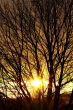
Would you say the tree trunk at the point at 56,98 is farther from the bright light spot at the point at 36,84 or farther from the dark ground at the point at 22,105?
the bright light spot at the point at 36,84

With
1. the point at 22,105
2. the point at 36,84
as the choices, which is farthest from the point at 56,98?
the point at 22,105

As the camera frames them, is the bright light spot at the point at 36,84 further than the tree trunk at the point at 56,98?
Yes

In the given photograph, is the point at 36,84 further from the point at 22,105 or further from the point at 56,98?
the point at 22,105

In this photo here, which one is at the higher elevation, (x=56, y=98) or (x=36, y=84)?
(x=36, y=84)

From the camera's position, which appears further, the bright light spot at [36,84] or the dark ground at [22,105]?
the bright light spot at [36,84]

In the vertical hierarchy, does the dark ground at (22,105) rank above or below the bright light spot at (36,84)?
below

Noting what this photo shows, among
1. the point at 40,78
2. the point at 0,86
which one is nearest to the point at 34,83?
the point at 40,78

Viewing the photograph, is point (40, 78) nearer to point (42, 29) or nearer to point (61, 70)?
point (61, 70)

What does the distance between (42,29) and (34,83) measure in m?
3.27

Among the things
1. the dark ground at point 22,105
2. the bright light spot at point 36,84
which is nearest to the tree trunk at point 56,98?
the dark ground at point 22,105

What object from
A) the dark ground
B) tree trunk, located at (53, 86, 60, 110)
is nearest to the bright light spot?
the dark ground

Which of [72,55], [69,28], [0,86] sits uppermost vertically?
[69,28]

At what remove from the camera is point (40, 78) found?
72.9 feet

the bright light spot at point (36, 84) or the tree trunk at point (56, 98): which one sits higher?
the bright light spot at point (36, 84)
